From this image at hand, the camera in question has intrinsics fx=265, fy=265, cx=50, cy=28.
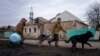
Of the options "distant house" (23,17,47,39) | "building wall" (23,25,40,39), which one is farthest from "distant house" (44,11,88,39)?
"building wall" (23,25,40,39)

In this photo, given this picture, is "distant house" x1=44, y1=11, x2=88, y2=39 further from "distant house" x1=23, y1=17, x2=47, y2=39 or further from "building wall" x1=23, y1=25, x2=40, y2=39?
"building wall" x1=23, y1=25, x2=40, y2=39

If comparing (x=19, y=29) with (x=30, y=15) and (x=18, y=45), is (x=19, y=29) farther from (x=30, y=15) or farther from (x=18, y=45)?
(x=30, y=15)

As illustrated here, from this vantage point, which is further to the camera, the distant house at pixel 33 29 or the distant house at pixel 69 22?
the distant house at pixel 33 29

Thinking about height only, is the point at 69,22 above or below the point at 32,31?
above

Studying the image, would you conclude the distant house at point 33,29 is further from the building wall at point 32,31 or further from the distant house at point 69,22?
the distant house at point 69,22

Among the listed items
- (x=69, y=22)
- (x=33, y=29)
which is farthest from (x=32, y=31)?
(x=69, y=22)

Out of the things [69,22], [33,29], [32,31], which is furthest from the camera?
[33,29]

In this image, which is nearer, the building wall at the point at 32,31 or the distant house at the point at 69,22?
the distant house at the point at 69,22

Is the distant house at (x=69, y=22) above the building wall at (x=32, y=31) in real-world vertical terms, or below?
above

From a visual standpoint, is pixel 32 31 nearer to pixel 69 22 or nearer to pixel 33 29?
pixel 33 29

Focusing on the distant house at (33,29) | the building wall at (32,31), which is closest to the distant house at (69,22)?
the distant house at (33,29)

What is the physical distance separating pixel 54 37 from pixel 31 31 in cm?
6207

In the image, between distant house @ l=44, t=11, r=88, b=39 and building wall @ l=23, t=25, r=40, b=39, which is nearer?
distant house @ l=44, t=11, r=88, b=39

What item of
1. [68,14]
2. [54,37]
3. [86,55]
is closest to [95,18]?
[68,14]
